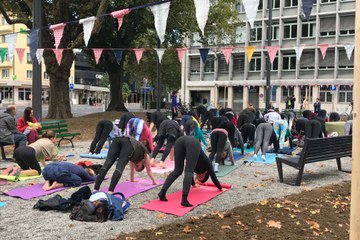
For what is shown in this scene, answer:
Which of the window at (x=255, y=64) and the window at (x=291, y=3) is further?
the window at (x=255, y=64)

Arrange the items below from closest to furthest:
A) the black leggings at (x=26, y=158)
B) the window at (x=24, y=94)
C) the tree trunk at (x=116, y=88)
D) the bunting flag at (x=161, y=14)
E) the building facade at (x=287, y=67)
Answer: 1. the black leggings at (x=26, y=158)
2. the bunting flag at (x=161, y=14)
3. the tree trunk at (x=116, y=88)
4. the building facade at (x=287, y=67)
5. the window at (x=24, y=94)

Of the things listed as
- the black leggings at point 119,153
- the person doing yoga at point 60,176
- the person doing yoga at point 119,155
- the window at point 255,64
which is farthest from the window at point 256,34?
the black leggings at point 119,153

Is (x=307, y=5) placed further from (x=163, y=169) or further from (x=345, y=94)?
(x=345, y=94)

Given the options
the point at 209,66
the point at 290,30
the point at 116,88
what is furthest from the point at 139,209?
the point at 209,66

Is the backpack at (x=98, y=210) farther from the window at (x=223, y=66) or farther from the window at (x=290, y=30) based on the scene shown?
the window at (x=223, y=66)

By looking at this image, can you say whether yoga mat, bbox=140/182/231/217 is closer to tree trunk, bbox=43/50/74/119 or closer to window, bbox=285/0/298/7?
tree trunk, bbox=43/50/74/119

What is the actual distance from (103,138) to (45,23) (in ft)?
42.1

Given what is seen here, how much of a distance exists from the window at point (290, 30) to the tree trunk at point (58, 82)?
32.9 meters

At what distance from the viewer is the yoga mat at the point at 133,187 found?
24.4ft

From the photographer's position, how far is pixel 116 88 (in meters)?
30.2

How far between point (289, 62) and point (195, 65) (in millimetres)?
12465

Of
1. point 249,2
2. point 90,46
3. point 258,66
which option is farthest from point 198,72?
point 249,2

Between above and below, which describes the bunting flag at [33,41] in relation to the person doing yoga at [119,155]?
above

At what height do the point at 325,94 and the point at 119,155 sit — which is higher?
the point at 325,94
